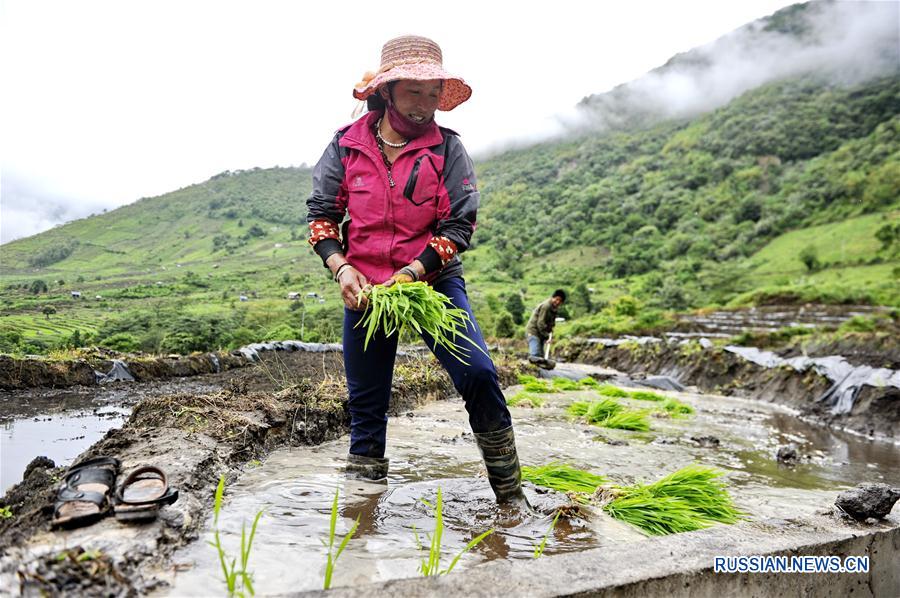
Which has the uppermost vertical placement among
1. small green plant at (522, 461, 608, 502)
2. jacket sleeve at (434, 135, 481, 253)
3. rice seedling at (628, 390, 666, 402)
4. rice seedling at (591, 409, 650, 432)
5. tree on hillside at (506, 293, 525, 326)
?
jacket sleeve at (434, 135, 481, 253)

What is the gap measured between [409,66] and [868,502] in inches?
103

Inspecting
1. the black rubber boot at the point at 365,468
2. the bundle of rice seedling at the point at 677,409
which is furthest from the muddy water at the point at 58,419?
the bundle of rice seedling at the point at 677,409

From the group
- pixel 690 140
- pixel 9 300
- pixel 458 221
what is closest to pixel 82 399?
pixel 9 300

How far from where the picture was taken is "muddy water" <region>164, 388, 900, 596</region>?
180cm

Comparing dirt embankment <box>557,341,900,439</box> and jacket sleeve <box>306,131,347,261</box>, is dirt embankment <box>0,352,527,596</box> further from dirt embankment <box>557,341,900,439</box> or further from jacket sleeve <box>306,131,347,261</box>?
dirt embankment <box>557,341,900,439</box>

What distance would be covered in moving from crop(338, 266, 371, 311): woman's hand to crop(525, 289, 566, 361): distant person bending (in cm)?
956

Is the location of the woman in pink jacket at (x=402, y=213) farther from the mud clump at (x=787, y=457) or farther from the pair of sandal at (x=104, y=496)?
the mud clump at (x=787, y=457)

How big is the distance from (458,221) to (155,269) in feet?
45.4

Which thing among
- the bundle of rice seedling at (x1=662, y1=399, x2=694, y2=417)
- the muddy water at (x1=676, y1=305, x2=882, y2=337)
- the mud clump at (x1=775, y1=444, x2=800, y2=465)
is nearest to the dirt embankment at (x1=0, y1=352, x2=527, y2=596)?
the mud clump at (x1=775, y1=444, x2=800, y2=465)

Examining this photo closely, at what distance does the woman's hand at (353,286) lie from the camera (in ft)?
8.43

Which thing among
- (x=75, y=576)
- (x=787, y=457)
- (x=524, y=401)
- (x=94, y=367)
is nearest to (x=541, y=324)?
(x=524, y=401)

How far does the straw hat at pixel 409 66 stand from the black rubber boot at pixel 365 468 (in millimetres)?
1800

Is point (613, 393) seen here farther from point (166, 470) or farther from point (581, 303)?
point (581, 303)

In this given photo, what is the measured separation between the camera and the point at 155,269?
567 inches
